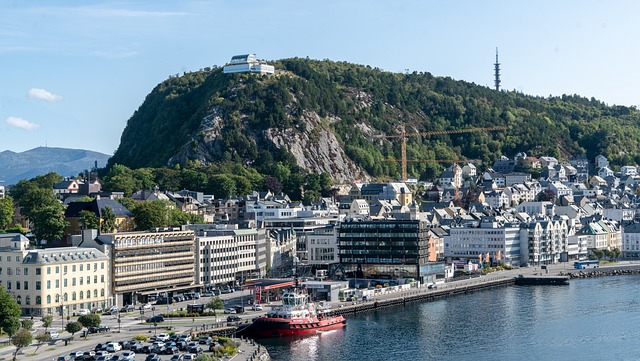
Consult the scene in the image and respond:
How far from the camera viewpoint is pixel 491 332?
86.2 m

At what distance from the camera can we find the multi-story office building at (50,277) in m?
85.7

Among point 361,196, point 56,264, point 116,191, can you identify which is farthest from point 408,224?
point 361,196

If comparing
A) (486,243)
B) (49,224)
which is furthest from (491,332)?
(486,243)

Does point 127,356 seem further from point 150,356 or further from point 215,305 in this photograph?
point 215,305

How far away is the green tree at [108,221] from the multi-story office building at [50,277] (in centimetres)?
2328

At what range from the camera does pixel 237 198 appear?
166750 millimetres

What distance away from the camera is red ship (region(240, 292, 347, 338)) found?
85312mm

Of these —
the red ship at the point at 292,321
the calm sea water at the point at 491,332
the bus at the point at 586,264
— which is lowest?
the calm sea water at the point at 491,332

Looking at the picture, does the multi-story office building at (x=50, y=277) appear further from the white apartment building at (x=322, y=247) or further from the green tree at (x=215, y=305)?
the white apartment building at (x=322, y=247)

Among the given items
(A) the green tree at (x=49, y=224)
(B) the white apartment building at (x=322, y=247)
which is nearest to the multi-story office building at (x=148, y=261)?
(A) the green tree at (x=49, y=224)

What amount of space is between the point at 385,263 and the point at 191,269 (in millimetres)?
23679

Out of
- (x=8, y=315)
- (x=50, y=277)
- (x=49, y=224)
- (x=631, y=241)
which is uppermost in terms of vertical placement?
(x=49, y=224)

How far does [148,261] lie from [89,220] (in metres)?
16.4

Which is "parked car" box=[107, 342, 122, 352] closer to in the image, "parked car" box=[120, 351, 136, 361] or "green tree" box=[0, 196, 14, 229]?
"parked car" box=[120, 351, 136, 361]
